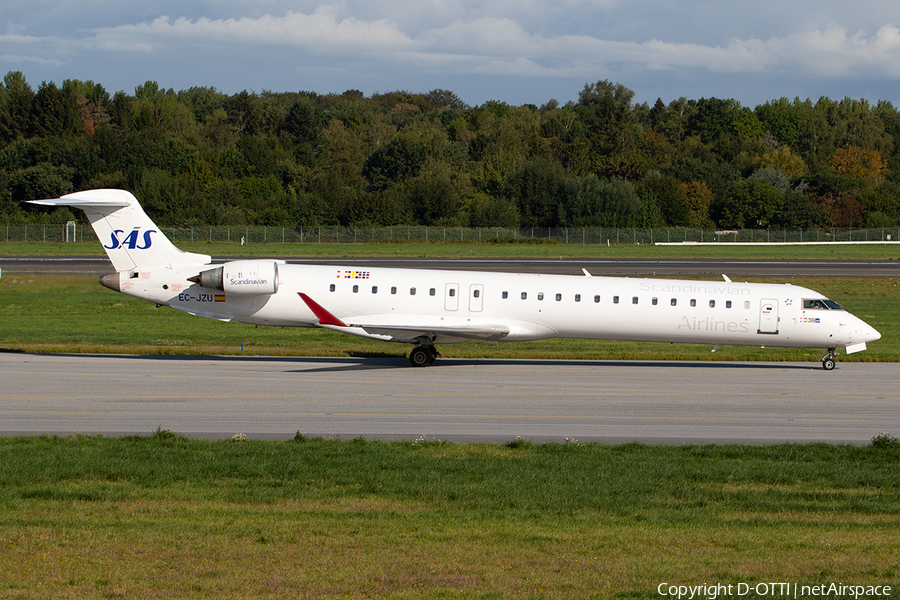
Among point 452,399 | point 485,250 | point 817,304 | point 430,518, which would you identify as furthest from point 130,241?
point 485,250

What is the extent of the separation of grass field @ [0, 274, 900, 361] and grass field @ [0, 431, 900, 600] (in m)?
13.0

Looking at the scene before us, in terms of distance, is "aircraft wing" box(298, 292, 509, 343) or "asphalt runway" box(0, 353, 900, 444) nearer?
"asphalt runway" box(0, 353, 900, 444)

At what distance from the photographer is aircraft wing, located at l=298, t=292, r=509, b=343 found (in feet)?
80.0

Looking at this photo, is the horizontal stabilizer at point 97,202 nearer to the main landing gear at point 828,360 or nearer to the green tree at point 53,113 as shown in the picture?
the main landing gear at point 828,360

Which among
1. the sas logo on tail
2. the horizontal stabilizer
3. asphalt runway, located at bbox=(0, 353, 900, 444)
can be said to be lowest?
asphalt runway, located at bbox=(0, 353, 900, 444)

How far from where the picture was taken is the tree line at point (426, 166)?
98.4 m

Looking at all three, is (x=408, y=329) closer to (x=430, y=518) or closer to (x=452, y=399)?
(x=452, y=399)

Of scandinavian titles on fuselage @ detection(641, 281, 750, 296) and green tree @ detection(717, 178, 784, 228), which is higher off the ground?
green tree @ detection(717, 178, 784, 228)

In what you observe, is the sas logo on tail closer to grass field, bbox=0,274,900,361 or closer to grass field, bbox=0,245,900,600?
grass field, bbox=0,274,900,361

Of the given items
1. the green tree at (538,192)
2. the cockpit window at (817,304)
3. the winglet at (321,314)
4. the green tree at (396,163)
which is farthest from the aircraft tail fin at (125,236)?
the green tree at (396,163)

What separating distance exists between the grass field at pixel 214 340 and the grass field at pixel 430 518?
1297cm

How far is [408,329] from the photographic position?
79.6 ft

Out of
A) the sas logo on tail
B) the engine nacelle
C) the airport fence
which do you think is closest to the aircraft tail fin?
the sas logo on tail

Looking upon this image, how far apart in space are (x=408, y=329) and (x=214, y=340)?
919 cm
